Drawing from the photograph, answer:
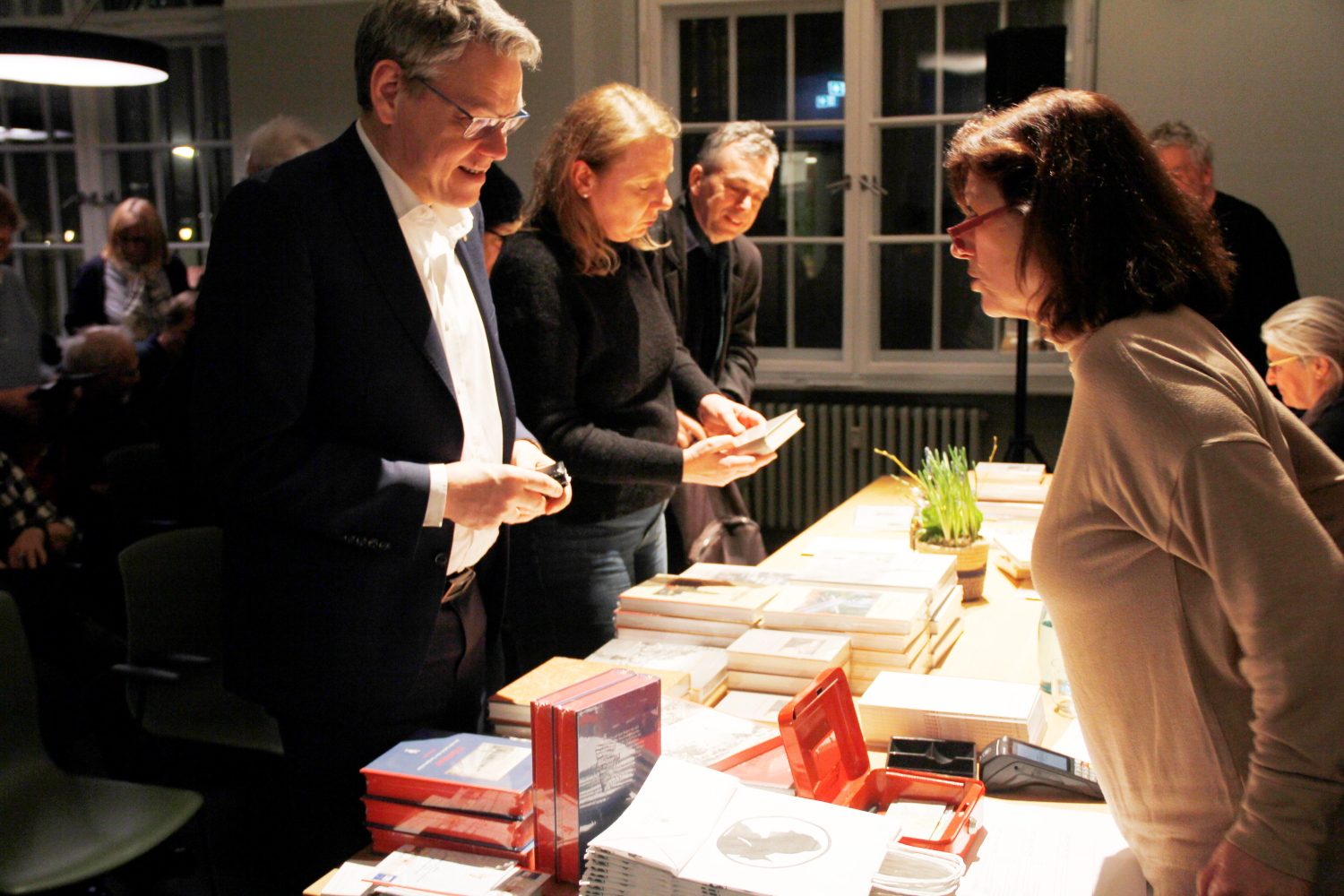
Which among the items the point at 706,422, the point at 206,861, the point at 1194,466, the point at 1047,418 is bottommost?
the point at 206,861

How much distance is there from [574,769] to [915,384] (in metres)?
4.67

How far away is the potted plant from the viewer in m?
2.28

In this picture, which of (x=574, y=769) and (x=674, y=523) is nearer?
(x=574, y=769)

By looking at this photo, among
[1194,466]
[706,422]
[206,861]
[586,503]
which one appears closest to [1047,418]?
[706,422]

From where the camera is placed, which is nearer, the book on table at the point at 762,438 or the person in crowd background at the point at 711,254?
the book on table at the point at 762,438

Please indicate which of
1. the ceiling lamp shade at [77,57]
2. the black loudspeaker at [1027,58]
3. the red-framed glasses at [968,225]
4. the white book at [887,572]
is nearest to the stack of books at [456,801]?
the red-framed glasses at [968,225]

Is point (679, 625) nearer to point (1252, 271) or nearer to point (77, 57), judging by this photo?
point (77, 57)

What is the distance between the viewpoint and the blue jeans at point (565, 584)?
222cm

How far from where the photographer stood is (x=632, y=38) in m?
5.64

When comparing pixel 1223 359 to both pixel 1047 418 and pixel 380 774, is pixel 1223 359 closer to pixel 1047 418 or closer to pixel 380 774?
pixel 380 774

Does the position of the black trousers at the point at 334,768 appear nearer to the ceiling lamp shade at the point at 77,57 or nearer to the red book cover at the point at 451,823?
the red book cover at the point at 451,823

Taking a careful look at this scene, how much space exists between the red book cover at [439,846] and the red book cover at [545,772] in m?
0.03

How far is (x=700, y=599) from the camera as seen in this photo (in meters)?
1.99

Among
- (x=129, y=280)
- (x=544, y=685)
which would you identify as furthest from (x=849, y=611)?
(x=129, y=280)
